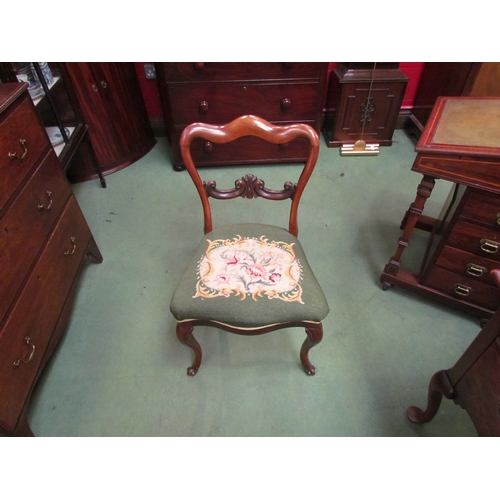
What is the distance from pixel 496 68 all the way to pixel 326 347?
1.91 meters

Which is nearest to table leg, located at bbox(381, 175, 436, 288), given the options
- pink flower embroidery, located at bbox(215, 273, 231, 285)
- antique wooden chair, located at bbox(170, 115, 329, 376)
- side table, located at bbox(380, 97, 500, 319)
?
side table, located at bbox(380, 97, 500, 319)

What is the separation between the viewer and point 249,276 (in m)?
1.05

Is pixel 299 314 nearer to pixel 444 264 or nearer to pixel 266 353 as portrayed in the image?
pixel 266 353

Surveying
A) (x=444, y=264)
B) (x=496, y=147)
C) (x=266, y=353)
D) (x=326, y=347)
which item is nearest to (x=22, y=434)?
(x=266, y=353)

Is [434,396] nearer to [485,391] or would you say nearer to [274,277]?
[485,391]

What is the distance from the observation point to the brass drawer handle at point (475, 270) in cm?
124

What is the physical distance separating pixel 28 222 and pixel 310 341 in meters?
1.00

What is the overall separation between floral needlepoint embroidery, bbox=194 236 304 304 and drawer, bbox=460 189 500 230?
0.64m

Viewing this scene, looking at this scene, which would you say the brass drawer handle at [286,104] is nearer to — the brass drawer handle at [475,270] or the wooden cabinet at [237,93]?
the wooden cabinet at [237,93]

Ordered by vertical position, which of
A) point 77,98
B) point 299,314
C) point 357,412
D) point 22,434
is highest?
point 77,98

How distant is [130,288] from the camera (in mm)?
1569

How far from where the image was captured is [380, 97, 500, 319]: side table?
1.05 m

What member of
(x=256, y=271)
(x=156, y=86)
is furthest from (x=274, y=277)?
(x=156, y=86)

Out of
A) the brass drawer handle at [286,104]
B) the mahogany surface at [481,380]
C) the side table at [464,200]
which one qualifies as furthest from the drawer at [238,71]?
the mahogany surface at [481,380]
